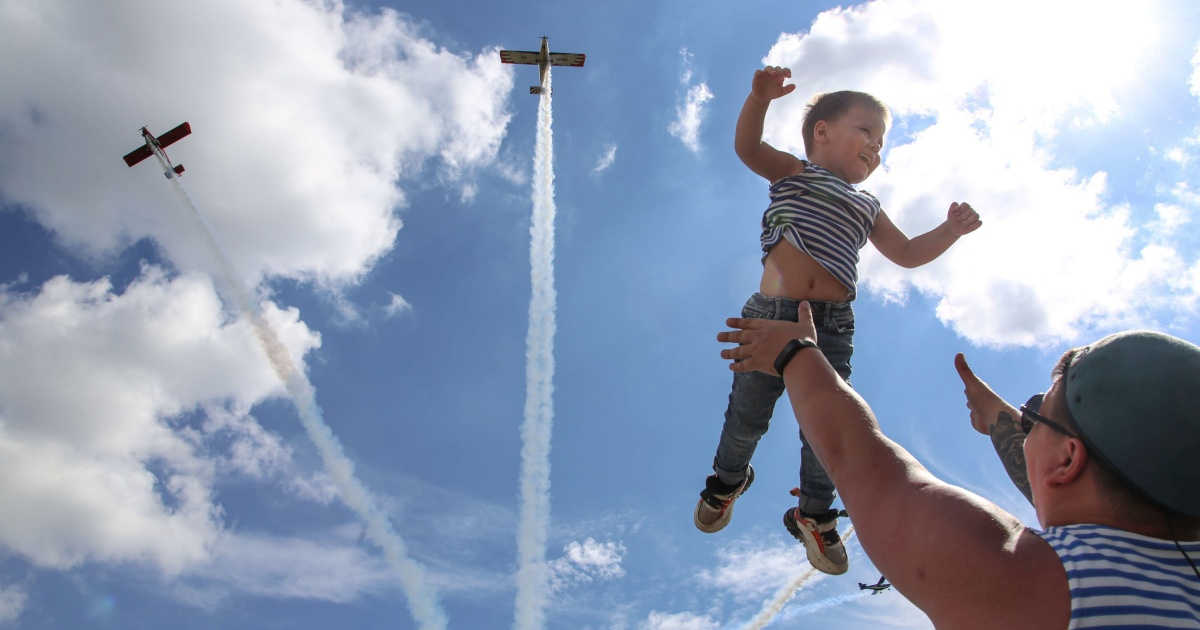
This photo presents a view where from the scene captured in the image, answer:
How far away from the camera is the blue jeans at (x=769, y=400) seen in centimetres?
679

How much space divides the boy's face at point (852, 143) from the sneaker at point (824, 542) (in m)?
3.73

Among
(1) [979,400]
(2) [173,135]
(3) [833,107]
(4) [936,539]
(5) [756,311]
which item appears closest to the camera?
(4) [936,539]

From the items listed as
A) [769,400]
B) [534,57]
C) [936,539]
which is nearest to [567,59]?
[534,57]

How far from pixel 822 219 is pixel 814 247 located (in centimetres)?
36

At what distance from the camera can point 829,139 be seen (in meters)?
7.41

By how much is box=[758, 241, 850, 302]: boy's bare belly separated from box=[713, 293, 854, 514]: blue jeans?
0.30 ft

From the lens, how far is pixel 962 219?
288 inches

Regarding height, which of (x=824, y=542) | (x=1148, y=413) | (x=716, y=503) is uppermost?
(x=716, y=503)

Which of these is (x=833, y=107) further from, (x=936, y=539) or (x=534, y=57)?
(x=534, y=57)

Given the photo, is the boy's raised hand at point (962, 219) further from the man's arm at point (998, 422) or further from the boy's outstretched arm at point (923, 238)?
the man's arm at point (998, 422)

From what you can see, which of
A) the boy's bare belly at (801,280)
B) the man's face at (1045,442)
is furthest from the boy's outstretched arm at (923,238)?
the man's face at (1045,442)

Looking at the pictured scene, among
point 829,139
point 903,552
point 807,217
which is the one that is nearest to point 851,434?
point 903,552

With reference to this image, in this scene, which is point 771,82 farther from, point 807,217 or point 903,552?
point 903,552

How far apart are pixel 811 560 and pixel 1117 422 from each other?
5861mm
